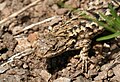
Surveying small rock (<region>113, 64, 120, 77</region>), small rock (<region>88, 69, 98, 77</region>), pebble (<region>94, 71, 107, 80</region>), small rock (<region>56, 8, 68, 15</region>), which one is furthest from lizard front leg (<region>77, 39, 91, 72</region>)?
small rock (<region>56, 8, 68, 15</region>)

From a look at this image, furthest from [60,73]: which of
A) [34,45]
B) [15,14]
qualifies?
[15,14]

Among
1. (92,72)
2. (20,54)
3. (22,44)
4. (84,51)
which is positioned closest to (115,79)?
(92,72)

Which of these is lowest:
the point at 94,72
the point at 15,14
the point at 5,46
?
the point at 94,72

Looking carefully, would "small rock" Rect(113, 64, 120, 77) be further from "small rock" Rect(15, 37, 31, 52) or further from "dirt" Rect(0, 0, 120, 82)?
"small rock" Rect(15, 37, 31, 52)

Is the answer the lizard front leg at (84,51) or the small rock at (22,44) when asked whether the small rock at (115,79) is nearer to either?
the lizard front leg at (84,51)

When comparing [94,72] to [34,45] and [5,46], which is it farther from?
[5,46]

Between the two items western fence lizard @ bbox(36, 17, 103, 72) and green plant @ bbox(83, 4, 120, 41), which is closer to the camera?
green plant @ bbox(83, 4, 120, 41)

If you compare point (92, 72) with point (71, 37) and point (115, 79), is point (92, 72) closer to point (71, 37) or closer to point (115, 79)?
point (115, 79)

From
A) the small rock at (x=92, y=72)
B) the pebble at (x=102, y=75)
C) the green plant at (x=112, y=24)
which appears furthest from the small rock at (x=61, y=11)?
the pebble at (x=102, y=75)
